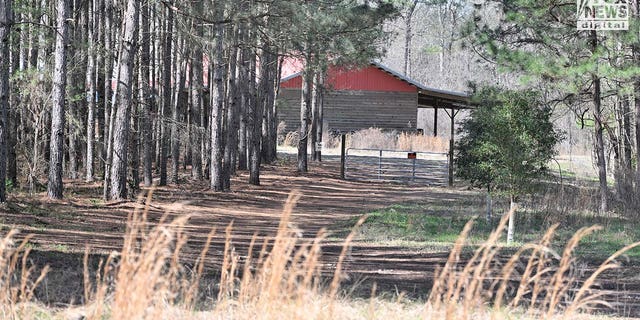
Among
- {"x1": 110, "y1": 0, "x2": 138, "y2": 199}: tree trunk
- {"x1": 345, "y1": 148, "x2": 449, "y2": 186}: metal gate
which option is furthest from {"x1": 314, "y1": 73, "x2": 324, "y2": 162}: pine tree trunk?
{"x1": 110, "y1": 0, "x2": 138, "y2": 199}: tree trunk

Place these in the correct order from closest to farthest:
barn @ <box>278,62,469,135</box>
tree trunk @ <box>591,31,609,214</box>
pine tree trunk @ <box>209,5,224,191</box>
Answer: tree trunk @ <box>591,31,609,214</box> → pine tree trunk @ <box>209,5,224,191</box> → barn @ <box>278,62,469,135</box>

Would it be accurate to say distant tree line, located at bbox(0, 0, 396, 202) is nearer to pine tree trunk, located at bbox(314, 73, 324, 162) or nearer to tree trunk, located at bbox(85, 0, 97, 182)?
tree trunk, located at bbox(85, 0, 97, 182)

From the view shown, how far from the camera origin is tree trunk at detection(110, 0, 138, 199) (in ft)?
61.1

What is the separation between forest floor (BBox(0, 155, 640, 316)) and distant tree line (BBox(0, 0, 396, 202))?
2.93 ft

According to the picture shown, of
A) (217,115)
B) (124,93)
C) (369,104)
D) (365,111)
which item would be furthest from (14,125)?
(369,104)

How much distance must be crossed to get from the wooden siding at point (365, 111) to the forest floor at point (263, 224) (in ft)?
73.2

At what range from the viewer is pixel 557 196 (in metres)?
20.2

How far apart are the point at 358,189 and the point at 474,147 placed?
11.3m

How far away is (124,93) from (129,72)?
1.55ft

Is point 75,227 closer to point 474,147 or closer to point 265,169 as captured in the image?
point 474,147

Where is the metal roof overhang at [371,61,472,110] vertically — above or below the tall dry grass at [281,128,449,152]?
above

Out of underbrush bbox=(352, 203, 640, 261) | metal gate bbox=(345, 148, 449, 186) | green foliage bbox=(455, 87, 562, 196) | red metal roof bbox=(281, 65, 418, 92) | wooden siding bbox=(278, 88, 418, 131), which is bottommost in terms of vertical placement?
underbrush bbox=(352, 203, 640, 261)

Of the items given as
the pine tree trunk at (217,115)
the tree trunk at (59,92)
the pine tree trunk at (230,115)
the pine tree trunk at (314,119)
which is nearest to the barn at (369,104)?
the pine tree trunk at (314,119)

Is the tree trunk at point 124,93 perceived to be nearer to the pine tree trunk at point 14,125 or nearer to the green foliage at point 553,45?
the pine tree trunk at point 14,125
